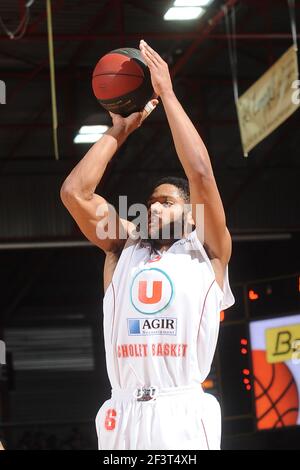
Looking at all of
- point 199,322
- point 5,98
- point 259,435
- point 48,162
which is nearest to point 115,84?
point 199,322

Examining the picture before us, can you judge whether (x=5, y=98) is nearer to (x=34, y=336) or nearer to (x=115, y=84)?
(x=34, y=336)

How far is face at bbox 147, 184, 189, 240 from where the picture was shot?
15.0ft

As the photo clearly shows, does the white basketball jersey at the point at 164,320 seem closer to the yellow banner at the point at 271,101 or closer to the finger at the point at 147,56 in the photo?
the finger at the point at 147,56

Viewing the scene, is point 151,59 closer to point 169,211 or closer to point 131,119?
point 131,119

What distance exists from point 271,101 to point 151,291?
16.9ft

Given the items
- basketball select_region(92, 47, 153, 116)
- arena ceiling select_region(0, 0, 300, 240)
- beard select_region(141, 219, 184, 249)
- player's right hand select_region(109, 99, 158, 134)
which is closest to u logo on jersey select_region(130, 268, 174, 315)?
beard select_region(141, 219, 184, 249)

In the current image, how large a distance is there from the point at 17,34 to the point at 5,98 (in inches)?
94.4

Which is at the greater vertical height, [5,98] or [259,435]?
[5,98]

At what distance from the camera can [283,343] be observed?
39.8 feet

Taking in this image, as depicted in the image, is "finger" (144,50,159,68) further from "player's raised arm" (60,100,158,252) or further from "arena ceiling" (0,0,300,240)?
"arena ceiling" (0,0,300,240)

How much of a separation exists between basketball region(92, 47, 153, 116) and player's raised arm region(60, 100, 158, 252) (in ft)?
0.15

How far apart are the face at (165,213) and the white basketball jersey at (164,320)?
3.5 inches

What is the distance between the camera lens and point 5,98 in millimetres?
15930

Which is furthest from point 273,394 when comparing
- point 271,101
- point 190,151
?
point 190,151
